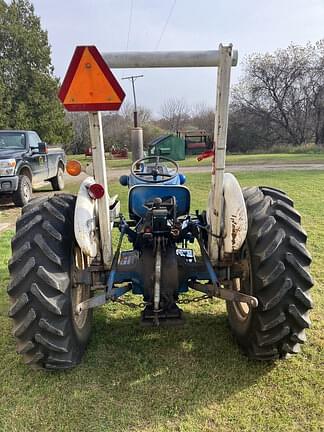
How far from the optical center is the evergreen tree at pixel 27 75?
95.8ft

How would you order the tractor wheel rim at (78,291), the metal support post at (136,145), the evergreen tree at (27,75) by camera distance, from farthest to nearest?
the evergreen tree at (27,75)
the metal support post at (136,145)
the tractor wheel rim at (78,291)

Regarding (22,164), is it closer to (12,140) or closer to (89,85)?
(12,140)

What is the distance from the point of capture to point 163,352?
309 cm

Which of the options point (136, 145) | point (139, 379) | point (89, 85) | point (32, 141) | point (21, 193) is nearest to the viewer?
point (89, 85)

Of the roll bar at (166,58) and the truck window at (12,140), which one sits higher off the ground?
the roll bar at (166,58)

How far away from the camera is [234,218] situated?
2611 mm

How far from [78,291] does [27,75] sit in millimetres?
30090

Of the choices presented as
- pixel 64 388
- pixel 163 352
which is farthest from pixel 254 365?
pixel 64 388

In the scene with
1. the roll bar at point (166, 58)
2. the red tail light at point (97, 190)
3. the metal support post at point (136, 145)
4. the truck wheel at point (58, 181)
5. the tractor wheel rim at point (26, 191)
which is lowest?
the truck wheel at point (58, 181)

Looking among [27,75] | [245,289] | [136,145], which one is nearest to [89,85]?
[245,289]

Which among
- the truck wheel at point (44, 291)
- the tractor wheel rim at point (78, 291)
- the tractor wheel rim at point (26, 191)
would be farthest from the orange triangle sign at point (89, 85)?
the tractor wheel rim at point (26, 191)

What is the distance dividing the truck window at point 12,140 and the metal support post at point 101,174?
8160mm

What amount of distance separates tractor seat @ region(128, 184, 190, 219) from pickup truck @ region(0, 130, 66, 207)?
20.4ft

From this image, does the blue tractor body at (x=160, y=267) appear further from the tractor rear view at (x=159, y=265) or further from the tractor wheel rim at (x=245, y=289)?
the tractor wheel rim at (x=245, y=289)
